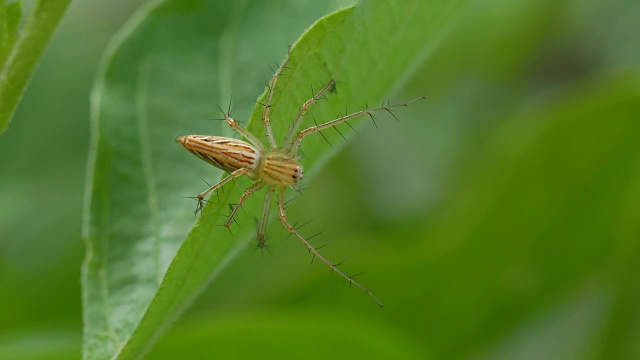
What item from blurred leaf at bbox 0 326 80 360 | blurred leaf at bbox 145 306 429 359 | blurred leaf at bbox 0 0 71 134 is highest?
blurred leaf at bbox 0 0 71 134

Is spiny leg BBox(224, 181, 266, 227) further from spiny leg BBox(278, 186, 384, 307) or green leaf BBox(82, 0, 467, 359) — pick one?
spiny leg BBox(278, 186, 384, 307)

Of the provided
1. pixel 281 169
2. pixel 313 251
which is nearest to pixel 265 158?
pixel 281 169

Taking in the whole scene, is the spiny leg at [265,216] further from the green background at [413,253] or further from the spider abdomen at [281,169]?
the green background at [413,253]

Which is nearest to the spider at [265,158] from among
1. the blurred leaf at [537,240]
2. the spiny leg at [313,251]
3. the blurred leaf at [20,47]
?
the spiny leg at [313,251]

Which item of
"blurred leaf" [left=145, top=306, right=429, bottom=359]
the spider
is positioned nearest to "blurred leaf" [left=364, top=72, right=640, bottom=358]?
the spider

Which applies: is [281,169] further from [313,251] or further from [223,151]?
[223,151]

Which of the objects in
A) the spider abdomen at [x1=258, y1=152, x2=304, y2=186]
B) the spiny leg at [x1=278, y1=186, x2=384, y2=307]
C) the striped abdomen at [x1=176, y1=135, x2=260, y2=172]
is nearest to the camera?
the striped abdomen at [x1=176, y1=135, x2=260, y2=172]
